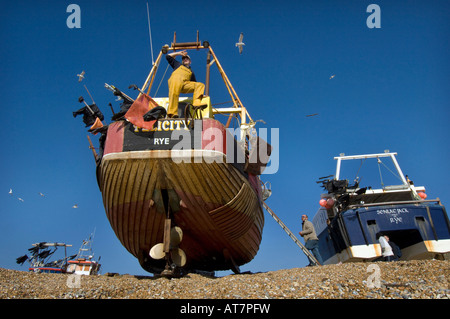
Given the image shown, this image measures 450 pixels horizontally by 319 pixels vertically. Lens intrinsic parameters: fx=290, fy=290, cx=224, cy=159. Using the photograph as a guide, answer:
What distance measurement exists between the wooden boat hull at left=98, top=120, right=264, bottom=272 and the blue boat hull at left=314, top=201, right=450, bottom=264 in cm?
532

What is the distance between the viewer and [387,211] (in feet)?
35.7

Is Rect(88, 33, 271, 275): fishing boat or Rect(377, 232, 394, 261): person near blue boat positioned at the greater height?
Rect(88, 33, 271, 275): fishing boat

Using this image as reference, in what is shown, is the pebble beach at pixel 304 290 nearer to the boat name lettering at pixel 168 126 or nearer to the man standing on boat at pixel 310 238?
the boat name lettering at pixel 168 126

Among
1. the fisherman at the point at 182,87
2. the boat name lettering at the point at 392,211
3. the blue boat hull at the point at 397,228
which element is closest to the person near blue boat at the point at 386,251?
the blue boat hull at the point at 397,228

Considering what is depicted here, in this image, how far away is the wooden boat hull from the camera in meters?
6.24

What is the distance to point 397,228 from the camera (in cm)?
1055

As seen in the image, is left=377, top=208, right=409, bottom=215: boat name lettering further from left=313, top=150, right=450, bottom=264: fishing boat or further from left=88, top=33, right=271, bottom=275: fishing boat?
left=88, top=33, right=271, bottom=275: fishing boat

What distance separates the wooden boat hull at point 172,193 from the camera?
6238 mm

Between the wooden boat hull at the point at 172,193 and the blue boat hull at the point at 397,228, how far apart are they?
532 cm

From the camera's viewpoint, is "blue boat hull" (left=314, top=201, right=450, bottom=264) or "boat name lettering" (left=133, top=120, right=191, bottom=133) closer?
"boat name lettering" (left=133, top=120, right=191, bottom=133)

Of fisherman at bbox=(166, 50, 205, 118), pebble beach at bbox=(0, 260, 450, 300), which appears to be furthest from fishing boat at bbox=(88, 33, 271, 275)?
pebble beach at bbox=(0, 260, 450, 300)

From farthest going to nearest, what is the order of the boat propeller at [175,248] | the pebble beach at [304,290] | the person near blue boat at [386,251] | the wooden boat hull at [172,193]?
1. the person near blue boat at [386,251]
2. the boat propeller at [175,248]
3. the wooden boat hull at [172,193]
4. the pebble beach at [304,290]
